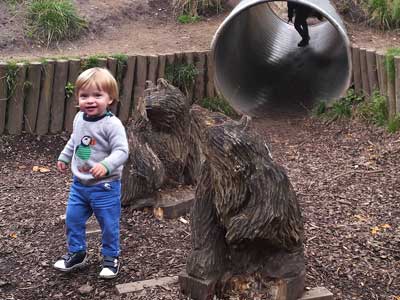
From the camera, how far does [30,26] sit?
7.91m

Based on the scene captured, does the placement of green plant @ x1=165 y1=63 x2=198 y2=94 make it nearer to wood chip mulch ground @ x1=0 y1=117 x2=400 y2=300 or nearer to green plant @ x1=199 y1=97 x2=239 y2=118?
green plant @ x1=199 y1=97 x2=239 y2=118

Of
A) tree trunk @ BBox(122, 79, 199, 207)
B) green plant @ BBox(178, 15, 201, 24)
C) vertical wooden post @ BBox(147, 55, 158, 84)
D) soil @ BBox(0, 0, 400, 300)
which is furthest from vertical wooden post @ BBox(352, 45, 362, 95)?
tree trunk @ BBox(122, 79, 199, 207)

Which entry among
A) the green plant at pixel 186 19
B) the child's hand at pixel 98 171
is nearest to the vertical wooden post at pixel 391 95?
the green plant at pixel 186 19

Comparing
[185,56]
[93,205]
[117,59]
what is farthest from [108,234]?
[185,56]

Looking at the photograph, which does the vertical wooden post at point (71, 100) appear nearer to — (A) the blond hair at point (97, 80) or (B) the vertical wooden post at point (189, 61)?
(B) the vertical wooden post at point (189, 61)

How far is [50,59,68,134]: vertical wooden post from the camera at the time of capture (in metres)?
6.40

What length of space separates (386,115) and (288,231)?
12.5 ft

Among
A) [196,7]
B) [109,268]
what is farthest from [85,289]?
[196,7]

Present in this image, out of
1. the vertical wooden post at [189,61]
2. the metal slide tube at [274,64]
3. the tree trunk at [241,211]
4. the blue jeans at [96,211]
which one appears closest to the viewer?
the tree trunk at [241,211]

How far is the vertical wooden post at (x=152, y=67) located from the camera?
6.84 metres

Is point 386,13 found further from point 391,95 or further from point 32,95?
point 32,95

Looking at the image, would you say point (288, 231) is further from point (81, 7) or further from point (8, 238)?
point (81, 7)

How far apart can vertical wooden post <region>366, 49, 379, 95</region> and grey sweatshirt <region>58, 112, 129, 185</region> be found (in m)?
4.00

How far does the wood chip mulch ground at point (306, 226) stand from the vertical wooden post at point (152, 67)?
3.95 ft
